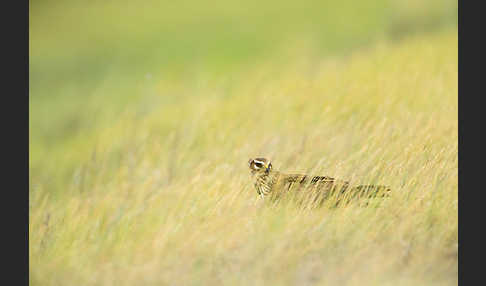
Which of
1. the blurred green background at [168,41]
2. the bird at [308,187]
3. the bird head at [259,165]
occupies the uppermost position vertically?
the blurred green background at [168,41]

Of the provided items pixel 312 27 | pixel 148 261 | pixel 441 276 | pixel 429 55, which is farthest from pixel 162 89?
pixel 441 276

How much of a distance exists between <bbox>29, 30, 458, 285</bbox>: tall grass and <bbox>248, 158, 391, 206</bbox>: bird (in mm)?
81

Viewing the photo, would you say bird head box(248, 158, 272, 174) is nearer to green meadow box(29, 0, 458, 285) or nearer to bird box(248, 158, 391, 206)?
bird box(248, 158, 391, 206)

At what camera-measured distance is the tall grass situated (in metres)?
3.95

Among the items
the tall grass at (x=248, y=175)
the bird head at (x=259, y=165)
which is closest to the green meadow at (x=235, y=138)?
the tall grass at (x=248, y=175)

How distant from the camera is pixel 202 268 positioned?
394cm

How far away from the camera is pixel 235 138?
16.1 feet

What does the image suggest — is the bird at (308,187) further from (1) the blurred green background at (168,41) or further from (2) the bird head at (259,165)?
(1) the blurred green background at (168,41)

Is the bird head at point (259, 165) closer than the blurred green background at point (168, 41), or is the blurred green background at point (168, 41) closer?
the bird head at point (259, 165)

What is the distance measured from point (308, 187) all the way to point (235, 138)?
37.6 inches

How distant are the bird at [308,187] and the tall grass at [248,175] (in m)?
0.08

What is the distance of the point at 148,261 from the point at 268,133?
1.59 m

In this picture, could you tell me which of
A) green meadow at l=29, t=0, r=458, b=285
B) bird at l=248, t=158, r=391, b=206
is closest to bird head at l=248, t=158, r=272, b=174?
bird at l=248, t=158, r=391, b=206

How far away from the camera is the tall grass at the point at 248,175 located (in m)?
3.95
